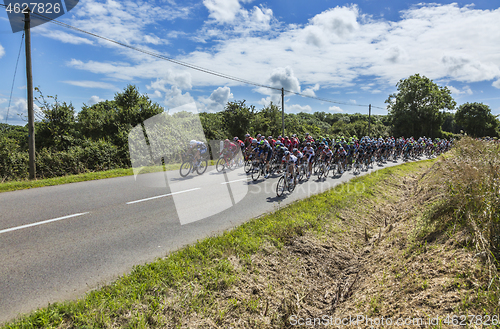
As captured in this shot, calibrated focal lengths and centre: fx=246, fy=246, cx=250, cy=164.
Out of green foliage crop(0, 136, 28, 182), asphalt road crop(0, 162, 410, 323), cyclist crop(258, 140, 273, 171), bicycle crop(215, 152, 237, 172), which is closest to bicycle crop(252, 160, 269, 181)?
cyclist crop(258, 140, 273, 171)

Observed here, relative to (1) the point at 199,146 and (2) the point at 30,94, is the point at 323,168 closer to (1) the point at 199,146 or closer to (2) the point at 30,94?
(1) the point at 199,146

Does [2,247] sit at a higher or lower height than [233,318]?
higher

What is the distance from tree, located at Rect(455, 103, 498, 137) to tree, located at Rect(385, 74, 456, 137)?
23.5 feet

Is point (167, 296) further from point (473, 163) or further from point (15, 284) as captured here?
point (473, 163)

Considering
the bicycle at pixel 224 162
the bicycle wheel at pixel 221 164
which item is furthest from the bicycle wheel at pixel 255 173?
the bicycle wheel at pixel 221 164

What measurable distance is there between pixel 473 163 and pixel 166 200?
797 cm

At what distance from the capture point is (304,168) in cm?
1175

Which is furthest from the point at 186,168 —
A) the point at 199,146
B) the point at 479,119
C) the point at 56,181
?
the point at 479,119

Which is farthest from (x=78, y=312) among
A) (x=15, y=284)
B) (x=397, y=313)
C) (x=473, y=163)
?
(x=473, y=163)

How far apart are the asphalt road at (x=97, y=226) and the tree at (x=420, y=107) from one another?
206 feet

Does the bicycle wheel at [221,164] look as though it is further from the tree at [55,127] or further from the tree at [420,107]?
the tree at [420,107]

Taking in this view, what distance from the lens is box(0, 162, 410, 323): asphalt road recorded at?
12.2ft

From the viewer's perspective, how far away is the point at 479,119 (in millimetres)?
62156

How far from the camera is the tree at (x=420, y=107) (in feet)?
195
